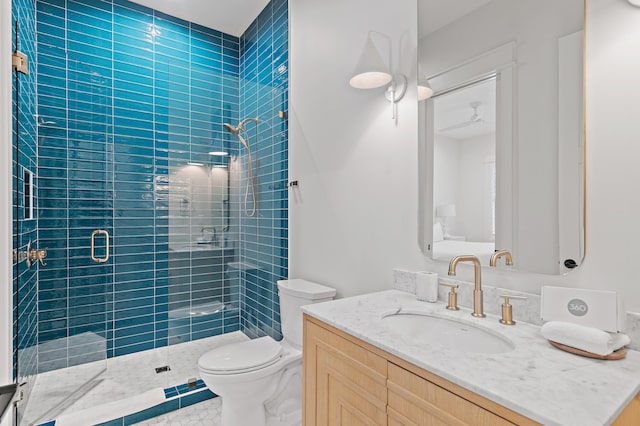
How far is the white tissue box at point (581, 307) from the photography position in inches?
33.4

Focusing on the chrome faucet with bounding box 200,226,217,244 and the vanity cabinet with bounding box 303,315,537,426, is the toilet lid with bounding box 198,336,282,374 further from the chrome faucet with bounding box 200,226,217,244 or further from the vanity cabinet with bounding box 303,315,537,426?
the chrome faucet with bounding box 200,226,217,244

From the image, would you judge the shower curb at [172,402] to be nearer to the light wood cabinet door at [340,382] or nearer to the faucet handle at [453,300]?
the light wood cabinet door at [340,382]

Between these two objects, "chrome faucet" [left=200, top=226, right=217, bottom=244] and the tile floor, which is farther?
"chrome faucet" [left=200, top=226, right=217, bottom=244]

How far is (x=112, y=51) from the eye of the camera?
2633mm

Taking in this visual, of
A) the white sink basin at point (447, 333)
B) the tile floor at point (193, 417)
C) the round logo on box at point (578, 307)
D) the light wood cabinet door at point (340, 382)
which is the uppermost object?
the round logo on box at point (578, 307)

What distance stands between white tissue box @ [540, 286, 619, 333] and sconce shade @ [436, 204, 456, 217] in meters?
0.48

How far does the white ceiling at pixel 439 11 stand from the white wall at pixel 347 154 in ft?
0.16

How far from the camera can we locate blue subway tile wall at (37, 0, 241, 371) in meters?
2.36

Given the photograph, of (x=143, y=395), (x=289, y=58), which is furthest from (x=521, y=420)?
(x=289, y=58)

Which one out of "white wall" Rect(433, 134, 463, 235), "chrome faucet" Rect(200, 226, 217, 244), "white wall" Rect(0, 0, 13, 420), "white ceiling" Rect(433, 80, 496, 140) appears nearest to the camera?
"white ceiling" Rect(433, 80, 496, 140)

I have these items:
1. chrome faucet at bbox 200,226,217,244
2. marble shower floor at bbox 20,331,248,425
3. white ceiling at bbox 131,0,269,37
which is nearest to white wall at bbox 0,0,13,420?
marble shower floor at bbox 20,331,248,425

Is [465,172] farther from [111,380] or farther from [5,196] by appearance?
[111,380]

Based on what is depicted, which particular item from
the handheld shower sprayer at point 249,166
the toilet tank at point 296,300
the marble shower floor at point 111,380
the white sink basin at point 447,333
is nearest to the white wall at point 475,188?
the white sink basin at point 447,333

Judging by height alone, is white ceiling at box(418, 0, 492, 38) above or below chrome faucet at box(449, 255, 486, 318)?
above
